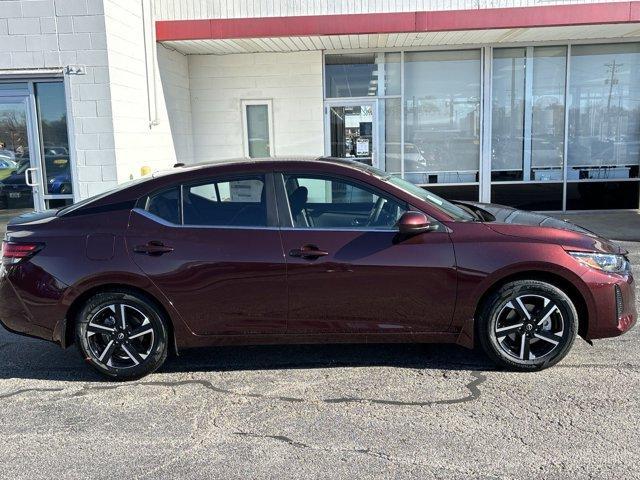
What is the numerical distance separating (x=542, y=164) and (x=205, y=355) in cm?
950

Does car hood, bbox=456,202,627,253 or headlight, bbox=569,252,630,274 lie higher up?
car hood, bbox=456,202,627,253

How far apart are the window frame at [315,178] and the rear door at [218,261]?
0.06 m

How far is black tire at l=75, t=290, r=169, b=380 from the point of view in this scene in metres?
4.31

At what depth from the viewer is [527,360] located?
168 inches

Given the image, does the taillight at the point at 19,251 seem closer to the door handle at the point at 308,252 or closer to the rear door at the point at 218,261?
the rear door at the point at 218,261

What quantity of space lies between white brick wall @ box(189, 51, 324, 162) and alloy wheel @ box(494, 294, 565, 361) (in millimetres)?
8240

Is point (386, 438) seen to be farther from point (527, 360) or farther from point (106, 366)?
point (106, 366)

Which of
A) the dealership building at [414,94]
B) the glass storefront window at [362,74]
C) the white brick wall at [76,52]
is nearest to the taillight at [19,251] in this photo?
the white brick wall at [76,52]

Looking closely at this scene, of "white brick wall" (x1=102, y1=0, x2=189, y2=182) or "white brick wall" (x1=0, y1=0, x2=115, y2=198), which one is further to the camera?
"white brick wall" (x1=102, y1=0, x2=189, y2=182)

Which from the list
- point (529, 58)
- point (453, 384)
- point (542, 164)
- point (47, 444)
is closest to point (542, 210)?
point (542, 164)

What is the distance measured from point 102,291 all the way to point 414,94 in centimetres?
911

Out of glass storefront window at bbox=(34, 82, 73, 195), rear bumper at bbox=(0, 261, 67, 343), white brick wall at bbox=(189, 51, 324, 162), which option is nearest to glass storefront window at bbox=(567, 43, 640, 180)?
white brick wall at bbox=(189, 51, 324, 162)

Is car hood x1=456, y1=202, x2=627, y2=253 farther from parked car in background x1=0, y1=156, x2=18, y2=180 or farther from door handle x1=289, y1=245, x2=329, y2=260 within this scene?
parked car in background x1=0, y1=156, x2=18, y2=180

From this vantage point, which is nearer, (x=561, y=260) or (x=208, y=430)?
(x=208, y=430)
